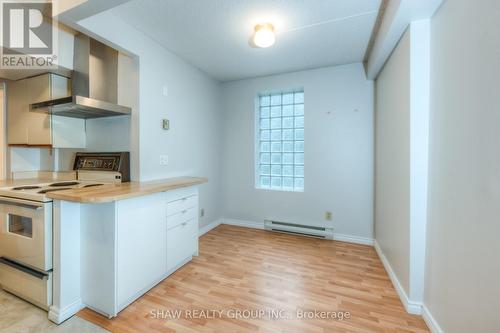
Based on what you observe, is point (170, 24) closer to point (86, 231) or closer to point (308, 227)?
point (86, 231)

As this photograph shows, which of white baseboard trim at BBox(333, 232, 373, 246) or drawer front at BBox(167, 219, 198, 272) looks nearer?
drawer front at BBox(167, 219, 198, 272)

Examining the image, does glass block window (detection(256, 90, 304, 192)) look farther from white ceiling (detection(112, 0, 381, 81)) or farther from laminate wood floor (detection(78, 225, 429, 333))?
laminate wood floor (detection(78, 225, 429, 333))

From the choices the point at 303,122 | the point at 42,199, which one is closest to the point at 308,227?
the point at 303,122

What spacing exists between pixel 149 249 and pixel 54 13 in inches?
80.8

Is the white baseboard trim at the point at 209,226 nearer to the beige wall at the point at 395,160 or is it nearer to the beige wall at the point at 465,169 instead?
the beige wall at the point at 395,160

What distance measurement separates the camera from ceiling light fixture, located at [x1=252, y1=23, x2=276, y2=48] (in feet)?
6.84

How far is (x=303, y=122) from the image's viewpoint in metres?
3.38

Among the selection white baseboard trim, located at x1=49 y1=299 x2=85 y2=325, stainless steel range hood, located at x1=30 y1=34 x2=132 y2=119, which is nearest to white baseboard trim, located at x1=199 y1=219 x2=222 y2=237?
white baseboard trim, located at x1=49 y1=299 x2=85 y2=325

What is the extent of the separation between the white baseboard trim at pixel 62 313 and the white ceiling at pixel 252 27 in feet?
8.19

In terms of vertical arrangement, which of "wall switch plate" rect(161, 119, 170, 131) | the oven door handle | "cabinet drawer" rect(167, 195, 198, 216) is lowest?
"cabinet drawer" rect(167, 195, 198, 216)

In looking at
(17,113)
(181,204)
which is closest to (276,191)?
(181,204)

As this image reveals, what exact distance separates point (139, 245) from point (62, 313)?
0.65 metres

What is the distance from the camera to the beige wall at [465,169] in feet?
3.24

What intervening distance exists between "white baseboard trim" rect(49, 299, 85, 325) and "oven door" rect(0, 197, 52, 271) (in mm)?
308
